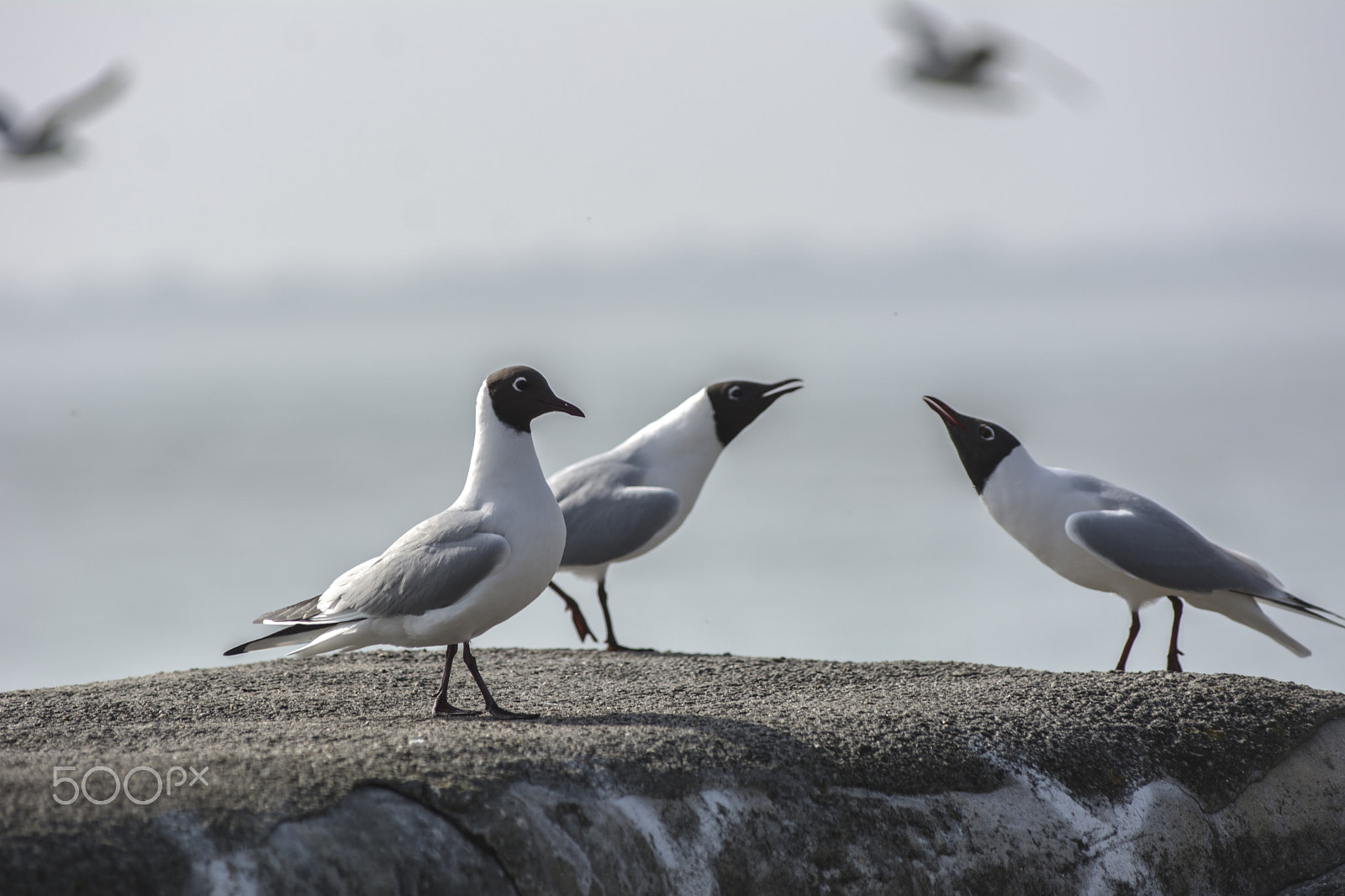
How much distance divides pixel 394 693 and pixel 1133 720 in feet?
10.1

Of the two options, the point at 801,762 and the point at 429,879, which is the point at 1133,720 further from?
the point at 429,879

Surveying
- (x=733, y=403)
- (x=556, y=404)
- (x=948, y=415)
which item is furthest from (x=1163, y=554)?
(x=556, y=404)

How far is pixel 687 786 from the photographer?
12.9 feet

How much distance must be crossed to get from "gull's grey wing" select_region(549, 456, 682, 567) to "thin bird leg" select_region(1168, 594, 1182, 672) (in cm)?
291

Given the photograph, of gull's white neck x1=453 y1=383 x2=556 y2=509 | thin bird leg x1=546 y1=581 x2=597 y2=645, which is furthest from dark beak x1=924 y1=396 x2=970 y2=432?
gull's white neck x1=453 y1=383 x2=556 y2=509

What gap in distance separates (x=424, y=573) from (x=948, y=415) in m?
3.53

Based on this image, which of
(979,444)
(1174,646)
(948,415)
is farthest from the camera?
(948,415)

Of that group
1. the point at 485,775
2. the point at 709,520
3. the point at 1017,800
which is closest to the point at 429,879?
the point at 485,775

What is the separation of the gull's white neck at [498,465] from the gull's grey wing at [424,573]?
162 mm

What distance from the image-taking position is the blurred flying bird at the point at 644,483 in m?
7.54

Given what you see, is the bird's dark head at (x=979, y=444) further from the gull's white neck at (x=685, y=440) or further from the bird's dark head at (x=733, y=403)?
the gull's white neck at (x=685, y=440)

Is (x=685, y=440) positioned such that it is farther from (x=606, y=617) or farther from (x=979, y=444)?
(x=979, y=444)

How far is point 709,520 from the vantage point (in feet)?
84.2

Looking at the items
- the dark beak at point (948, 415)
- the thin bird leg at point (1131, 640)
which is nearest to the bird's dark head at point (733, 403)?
the dark beak at point (948, 415)
